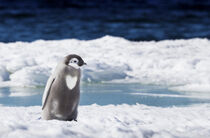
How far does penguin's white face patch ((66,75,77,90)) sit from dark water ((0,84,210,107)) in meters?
1.78

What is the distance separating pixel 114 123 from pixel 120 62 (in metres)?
5.72

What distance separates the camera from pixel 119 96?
22.9 ft

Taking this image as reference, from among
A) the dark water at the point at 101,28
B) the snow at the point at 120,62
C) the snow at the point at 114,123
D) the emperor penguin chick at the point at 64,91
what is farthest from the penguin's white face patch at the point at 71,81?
the dark water at the point at 101,28

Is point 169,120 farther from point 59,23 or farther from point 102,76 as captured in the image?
point 59,23

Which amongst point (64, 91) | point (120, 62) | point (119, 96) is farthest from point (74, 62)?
point (120, 62)

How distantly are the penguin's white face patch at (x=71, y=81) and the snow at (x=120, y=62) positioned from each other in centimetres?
336

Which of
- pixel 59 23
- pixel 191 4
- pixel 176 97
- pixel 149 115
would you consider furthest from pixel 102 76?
pixel 191 4

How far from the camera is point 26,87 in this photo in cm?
792

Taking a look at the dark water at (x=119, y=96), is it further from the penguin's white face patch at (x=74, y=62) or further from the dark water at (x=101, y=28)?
the dark water at (x=101, y=28)

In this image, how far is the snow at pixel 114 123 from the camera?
3662mm

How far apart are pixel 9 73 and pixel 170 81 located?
2.75m

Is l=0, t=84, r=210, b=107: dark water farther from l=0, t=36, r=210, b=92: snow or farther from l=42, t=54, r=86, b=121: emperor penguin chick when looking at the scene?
l=42, t=54, r=86, b=121: emperor penguin chick

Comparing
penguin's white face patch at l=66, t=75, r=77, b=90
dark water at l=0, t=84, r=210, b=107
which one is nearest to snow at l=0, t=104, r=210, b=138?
penguin's white face patch at l=66, t=75, r=77, b=90

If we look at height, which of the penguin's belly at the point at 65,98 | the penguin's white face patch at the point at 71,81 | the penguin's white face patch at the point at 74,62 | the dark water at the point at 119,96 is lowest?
the dark water at the point at 119,96
